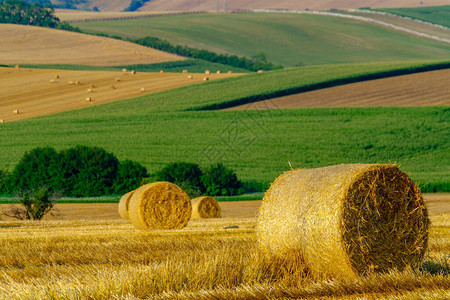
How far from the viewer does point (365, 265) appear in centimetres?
782

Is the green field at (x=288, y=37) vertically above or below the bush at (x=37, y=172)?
above

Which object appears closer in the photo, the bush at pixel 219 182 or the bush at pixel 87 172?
the bush at pixel 219 182

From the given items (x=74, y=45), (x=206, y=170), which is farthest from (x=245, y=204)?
(x=74, y=45)

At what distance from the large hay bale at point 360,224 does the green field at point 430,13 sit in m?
141

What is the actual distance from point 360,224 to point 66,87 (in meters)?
60.6

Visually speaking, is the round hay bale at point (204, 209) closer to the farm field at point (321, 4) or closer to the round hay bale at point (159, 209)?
the round hay bale at point (159, 209)

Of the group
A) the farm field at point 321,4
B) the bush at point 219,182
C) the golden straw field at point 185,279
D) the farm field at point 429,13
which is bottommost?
the bush at point 219,182

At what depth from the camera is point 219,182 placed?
124 feet

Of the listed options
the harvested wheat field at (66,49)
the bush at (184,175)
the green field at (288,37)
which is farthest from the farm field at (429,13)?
the bush at (184,175)

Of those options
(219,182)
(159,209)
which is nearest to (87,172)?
(219,182)

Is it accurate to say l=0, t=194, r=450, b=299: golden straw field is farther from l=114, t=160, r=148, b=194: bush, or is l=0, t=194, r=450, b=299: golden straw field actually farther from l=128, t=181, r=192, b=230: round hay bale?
l=114, t=160, r=148, b=194: bush

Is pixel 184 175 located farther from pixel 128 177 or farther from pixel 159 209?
pixel 159 209

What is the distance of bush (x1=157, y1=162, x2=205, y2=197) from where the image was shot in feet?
120

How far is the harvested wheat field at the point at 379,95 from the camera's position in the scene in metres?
58.7
